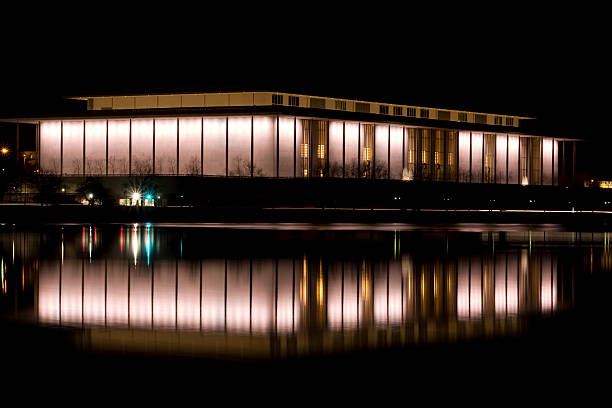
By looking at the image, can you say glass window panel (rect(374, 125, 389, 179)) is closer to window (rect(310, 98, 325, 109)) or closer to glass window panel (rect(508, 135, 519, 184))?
window (rect(310, 98, 325, 109))

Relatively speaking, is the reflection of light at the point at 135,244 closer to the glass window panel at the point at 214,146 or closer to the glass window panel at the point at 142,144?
the glass window panel at the point at 214,146

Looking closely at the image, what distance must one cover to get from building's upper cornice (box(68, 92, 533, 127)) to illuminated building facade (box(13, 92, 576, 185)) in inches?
3.3

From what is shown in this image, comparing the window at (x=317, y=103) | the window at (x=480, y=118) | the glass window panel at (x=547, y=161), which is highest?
the window at (x=317, y=103)

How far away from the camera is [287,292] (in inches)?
734

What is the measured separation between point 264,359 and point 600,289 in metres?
9.94

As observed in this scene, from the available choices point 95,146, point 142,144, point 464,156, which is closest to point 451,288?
point 142,144

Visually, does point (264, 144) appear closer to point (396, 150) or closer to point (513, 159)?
point (396, 150)

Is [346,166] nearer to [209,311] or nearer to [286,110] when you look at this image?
[286,110]

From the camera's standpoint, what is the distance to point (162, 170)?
3442 inches

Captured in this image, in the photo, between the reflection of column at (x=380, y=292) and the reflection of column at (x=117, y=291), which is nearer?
the reflection of column at (x=117, y=291)

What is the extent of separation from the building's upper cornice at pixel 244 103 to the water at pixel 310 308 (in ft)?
176

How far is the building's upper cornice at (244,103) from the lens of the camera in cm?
8400

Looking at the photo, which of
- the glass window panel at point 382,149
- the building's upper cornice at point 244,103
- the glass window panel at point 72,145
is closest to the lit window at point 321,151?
the building's upper cornice at point 244,103

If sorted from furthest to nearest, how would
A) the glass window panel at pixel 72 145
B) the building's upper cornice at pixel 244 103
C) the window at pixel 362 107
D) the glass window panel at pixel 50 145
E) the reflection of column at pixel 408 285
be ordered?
the glass window panel at pixel 50 145
the glass window panel at pixel 72 145
the window at pixel 362 107
the building's upper cornice at pixel 244 103
the reflection of column at pixel 408 285
